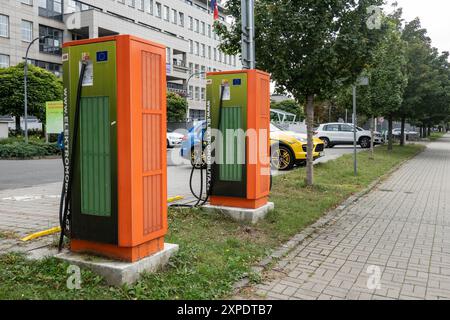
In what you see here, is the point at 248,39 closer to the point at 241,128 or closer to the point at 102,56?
the point at 241,128

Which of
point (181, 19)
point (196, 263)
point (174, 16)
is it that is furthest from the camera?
point (181, 19)

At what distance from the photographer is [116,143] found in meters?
3.96

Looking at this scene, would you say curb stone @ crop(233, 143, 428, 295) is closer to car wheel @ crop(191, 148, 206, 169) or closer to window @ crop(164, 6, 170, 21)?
car wheel @ crop(191, 148, 206, 169)

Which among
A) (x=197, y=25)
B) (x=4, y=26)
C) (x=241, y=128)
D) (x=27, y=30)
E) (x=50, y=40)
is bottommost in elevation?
(x=241, y=128)

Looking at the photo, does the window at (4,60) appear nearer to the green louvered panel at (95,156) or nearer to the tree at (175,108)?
the tree at (175,108)

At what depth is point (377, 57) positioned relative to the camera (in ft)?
33.1

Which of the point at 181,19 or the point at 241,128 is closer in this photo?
the point at 241,128

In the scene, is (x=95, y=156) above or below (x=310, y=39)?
below

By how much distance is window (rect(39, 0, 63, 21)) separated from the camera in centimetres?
4635

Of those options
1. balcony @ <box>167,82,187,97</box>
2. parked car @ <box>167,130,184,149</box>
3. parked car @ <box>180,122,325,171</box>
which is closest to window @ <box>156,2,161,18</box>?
balcony @ <box>167,82,187,97</box>

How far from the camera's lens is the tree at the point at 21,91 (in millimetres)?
29172

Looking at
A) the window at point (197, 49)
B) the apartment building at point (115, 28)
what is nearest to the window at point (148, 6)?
the apartment building at point (115, 28)

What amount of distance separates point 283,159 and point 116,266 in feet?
36.3

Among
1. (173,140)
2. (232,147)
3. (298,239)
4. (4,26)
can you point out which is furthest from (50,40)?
(298,239)
